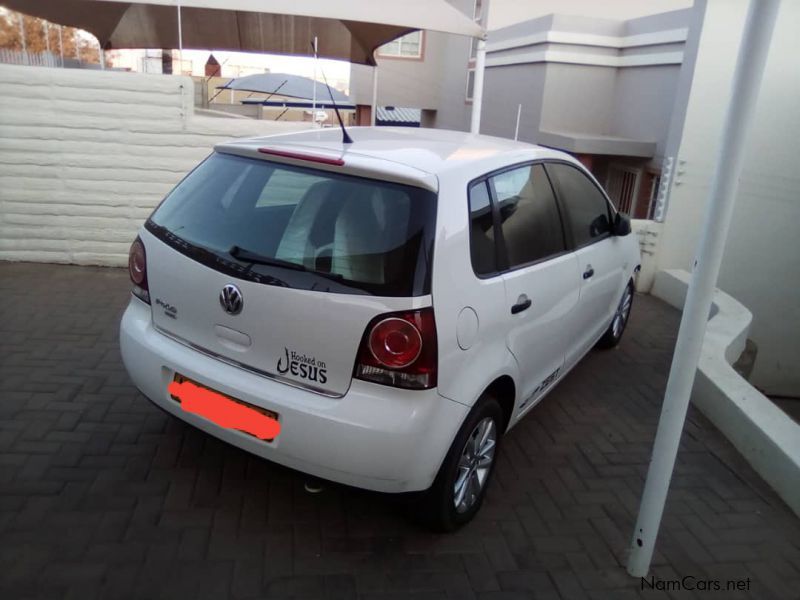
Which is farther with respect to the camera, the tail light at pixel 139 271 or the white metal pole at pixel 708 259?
the tail light at pixel 139 271

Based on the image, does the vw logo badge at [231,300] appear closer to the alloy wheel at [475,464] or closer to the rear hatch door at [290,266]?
the rear hatch door at [290,266]

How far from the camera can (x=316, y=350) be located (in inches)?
103

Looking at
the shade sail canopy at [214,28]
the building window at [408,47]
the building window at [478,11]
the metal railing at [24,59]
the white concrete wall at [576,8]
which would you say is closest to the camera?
the shade sail canopy at [214,28]

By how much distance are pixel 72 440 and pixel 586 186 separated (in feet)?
11.6

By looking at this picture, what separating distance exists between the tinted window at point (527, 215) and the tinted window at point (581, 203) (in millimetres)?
204

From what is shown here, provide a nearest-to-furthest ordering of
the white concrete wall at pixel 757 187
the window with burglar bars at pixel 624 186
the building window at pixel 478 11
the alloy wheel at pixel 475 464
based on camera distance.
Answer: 1. the alloy wheel at pixel 475 464
2. the white concrete wall at pixel 757 187
3. the window with burglar bars at pixel 624 186
4. the building window at pixel 478 11

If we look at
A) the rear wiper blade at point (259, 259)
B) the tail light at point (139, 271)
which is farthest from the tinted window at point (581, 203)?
the tail light at point (139, 271)

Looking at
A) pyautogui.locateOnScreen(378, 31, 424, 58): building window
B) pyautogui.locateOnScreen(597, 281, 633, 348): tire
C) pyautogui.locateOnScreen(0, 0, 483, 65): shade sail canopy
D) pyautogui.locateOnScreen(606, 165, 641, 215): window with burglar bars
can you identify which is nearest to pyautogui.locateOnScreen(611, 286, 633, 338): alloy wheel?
pyautogui.locateOnScreen(597, 281, 633, 348): tire

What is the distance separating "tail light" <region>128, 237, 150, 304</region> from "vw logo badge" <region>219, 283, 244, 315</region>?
0.57 metres

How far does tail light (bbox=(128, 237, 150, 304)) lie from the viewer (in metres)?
3.15

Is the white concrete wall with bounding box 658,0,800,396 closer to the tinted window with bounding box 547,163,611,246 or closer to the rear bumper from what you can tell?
the tinted window with bounding box 547,163,611,246

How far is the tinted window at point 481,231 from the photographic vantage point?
9.62 feet

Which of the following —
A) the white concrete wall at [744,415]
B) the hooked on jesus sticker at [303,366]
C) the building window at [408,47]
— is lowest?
the white concrete wall at [744,415]

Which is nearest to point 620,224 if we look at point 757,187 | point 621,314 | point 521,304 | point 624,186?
point 621,314
